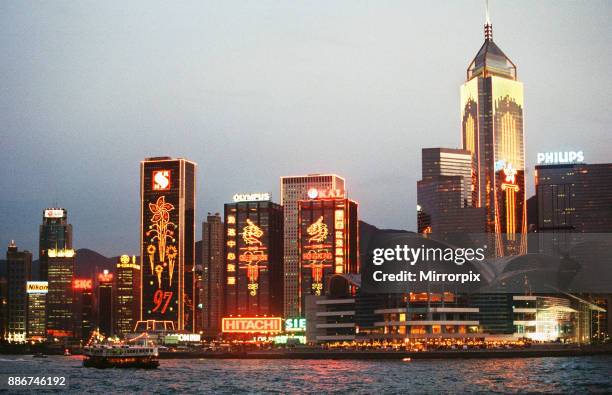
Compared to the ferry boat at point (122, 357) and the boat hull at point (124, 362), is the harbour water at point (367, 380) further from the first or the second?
the ferry boat at point (122, 357)

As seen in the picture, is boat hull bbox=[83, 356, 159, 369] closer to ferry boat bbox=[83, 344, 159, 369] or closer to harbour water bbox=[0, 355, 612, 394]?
ferry boat bbox=[83, 344, 159, 369]

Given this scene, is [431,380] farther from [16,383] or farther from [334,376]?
[16,383]

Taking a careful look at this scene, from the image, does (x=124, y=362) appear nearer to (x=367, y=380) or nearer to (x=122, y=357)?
(x=122, y=357)

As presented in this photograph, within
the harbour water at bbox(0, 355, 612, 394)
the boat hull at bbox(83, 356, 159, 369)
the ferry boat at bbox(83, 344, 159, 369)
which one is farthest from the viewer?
the ferry boat at bbox(83, 344, 159, 369)

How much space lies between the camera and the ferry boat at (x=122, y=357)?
169500mm

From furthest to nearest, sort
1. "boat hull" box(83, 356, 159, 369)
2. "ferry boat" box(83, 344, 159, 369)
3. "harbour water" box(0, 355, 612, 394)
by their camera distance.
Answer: "ferry boat" box(83, 344, 159, 369)
"boat hull" box(83, 356, 159, 369)
"harbour water" box(0, 355, 612, 394)

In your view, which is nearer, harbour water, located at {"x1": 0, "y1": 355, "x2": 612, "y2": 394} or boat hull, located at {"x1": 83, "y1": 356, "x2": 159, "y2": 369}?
harbour water, located at {"x1": 0, "y1": 355, "x2": 612, "y2": 394}

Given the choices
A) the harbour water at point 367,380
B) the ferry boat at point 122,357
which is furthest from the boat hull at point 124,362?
the harbour water at point 367,380

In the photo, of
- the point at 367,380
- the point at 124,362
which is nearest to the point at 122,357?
the point at 124,362

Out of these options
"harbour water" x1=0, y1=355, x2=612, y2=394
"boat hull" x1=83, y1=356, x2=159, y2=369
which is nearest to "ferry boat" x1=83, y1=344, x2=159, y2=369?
"boat hull" x1=83, y1=356, x2=159, y2=369

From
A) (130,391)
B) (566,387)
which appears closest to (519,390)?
(566,387)

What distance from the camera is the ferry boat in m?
170

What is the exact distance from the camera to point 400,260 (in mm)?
164625

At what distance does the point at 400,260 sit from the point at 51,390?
64.2 m
